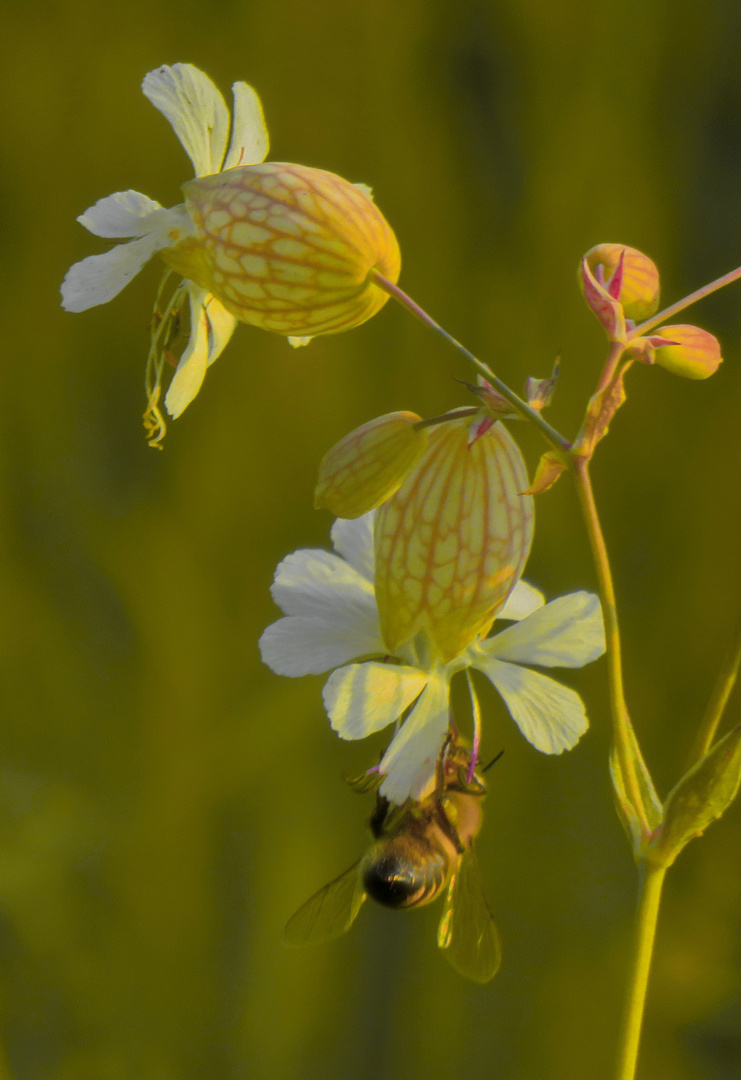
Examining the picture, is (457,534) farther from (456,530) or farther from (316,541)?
(316,541)

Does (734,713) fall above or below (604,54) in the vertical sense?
below

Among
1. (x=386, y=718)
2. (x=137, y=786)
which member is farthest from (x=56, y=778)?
(x=386, y=718)

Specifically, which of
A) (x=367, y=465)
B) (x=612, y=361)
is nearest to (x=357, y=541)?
(x=367, y=465)

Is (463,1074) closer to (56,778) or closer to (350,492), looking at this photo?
(56,778)

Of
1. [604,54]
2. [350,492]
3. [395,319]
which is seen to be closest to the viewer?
[350,492]

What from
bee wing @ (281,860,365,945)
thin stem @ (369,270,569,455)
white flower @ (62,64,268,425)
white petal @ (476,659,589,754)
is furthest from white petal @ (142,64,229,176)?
bee wing @ (281,860,365,945)

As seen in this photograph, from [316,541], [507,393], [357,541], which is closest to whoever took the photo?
[507,393]

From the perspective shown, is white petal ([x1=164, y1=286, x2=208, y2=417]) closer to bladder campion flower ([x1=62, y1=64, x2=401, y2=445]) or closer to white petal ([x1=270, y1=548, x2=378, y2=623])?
bladder campion flower ([x1=62, y1=64, x2=401, y2=445])
